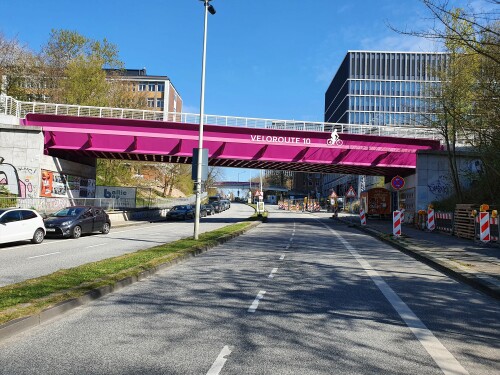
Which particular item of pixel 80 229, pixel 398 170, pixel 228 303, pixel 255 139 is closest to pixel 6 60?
pixel 255 139

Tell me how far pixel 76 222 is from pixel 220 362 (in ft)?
59.7

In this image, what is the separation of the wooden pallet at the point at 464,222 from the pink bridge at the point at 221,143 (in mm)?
12681

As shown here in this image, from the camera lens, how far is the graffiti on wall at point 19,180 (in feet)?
93.0

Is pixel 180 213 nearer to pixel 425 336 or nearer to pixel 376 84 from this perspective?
pixel 425 336

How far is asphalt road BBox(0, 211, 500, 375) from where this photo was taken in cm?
453

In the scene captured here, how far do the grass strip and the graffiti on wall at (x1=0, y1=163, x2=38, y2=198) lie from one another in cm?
1945

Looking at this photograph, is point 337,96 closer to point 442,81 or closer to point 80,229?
point 442,81

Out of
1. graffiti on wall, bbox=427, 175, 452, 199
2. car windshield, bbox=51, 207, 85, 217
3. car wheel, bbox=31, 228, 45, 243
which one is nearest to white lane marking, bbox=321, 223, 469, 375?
car wheel, bbox=31, 228, 45, 243

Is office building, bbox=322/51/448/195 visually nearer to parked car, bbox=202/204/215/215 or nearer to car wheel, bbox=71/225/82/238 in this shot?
parked car, bbox=202/204/215/215

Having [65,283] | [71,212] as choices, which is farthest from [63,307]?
[71,212]

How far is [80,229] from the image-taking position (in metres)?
21.2

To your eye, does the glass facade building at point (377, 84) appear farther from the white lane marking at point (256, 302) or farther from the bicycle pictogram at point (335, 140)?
the white lane marking at point (256, 302)

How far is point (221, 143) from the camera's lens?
3291 cm

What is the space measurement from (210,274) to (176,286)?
158cm
